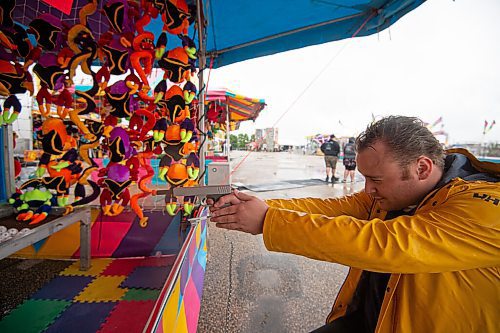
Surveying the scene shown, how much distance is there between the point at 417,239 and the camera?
0.71m

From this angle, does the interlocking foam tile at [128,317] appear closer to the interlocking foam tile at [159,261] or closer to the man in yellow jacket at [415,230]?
the interlocking foam tile at [159,261]

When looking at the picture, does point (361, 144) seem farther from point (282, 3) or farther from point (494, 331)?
point (282, 3)

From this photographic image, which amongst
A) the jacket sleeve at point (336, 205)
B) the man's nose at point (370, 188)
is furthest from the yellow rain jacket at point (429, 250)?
the jacket sleeve at point (336, 205)

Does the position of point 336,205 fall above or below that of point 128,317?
above

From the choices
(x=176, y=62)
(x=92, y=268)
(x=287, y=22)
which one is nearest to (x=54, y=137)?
(x=176, y=62)

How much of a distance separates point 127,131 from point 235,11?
175 cm

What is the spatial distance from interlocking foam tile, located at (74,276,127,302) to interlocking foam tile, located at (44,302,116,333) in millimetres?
70

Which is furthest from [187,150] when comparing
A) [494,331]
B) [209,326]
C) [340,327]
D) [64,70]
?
[494,331]

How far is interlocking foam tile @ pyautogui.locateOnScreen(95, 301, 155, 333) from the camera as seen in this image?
76.0 inches

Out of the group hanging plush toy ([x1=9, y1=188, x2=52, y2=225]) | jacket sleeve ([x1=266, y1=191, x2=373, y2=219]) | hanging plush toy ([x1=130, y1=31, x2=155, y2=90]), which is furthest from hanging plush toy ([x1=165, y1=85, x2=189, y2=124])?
hanging plush toy ([x1=9, y1=188, x2=52, y2=225])

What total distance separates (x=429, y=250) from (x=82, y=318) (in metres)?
2.52

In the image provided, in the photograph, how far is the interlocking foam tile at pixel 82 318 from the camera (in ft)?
6.30

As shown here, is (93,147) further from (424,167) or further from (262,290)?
(424,167)

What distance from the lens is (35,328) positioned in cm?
191
